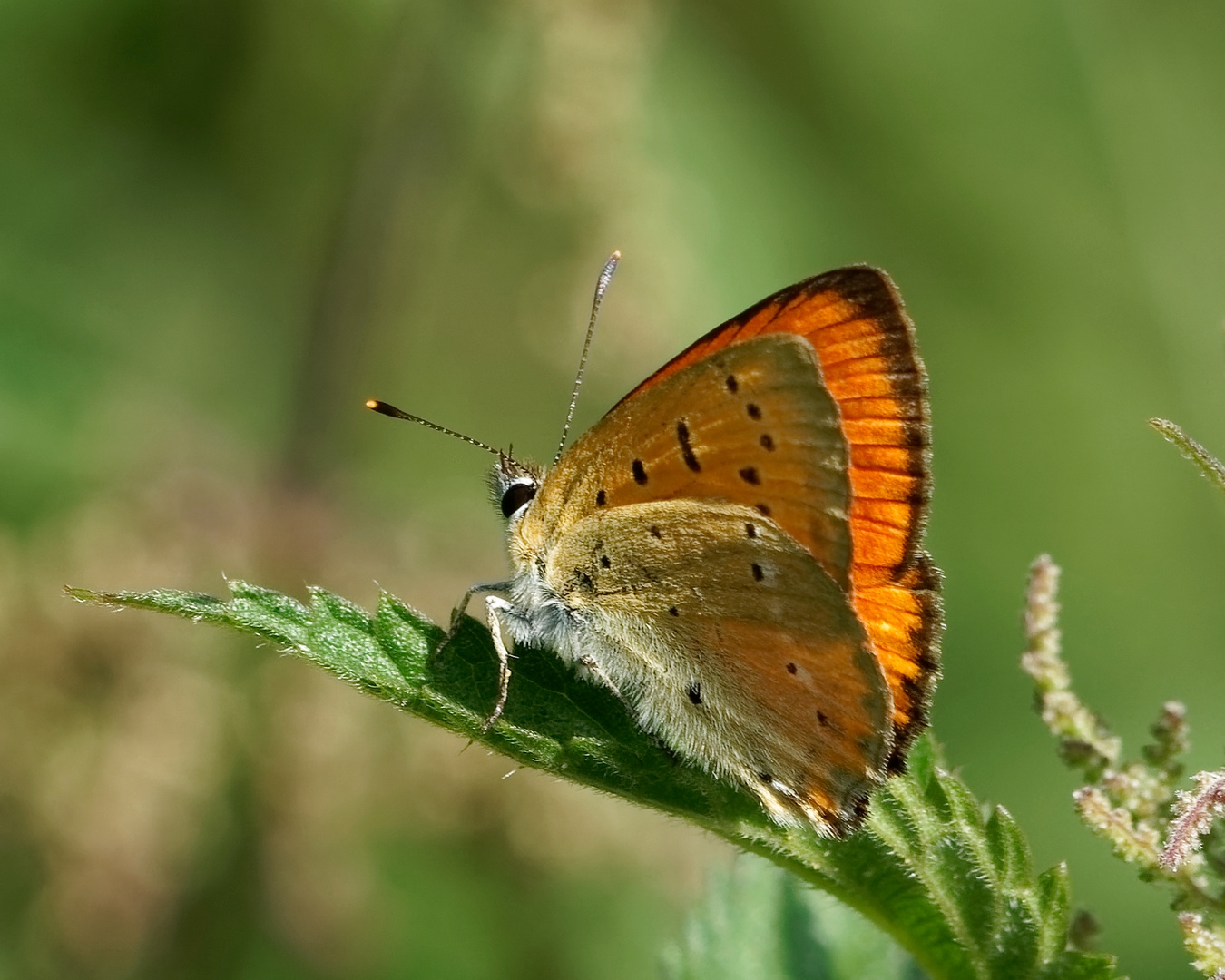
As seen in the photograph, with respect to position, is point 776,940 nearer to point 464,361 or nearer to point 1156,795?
point 1156,795

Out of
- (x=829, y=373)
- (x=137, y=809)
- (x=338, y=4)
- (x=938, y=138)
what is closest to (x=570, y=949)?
(x=137, y=809)

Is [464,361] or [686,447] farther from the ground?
[686,447]

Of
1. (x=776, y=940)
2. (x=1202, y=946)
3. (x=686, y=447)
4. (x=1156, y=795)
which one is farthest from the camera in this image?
(x=776, y=940)

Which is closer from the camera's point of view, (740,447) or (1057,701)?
(1057,701)

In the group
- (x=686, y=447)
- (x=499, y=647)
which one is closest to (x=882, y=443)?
(x=686, y=447)

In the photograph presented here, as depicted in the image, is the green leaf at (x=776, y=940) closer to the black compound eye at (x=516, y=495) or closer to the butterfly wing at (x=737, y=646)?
the butterfly wing at (x=737, y=646)

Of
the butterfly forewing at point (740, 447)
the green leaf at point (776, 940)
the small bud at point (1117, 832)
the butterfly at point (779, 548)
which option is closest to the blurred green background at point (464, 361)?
the green leaf at point (776, 940)
